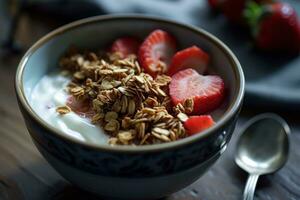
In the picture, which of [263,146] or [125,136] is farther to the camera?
[263,146]

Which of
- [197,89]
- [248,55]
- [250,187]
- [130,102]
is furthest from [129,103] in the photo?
[248,55]

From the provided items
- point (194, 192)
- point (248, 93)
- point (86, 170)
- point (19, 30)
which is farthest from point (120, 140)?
point (19, 30)

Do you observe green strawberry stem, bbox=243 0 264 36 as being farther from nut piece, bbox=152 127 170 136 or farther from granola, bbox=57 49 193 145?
nut piece, bbox=152 127 170 136

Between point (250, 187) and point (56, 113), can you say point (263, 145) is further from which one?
point (56, 113)

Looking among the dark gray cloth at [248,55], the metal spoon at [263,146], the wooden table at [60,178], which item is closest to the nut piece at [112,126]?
the wooden table at [60,178]

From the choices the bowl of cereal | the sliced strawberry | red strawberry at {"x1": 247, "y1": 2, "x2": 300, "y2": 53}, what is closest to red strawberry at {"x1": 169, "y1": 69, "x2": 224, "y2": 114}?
the bowl of cereal

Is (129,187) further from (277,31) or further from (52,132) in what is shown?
(277,31)
